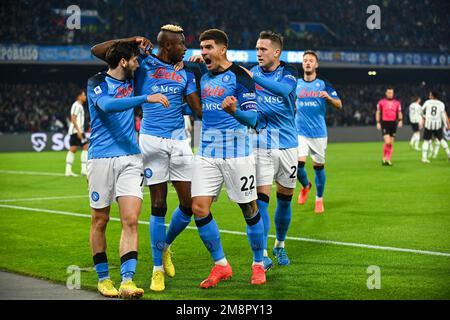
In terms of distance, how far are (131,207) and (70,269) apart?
1875mm

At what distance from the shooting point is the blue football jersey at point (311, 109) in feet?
47.8

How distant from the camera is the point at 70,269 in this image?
8961 millimetres

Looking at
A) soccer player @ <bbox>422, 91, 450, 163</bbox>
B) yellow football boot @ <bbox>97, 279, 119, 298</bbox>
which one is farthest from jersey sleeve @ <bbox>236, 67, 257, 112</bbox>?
soccer player @ <bbox>422, 91, 450, 163</bbox>

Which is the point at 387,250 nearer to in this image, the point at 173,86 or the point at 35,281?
the point at 173,86

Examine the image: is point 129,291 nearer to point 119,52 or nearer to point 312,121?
point 119,52

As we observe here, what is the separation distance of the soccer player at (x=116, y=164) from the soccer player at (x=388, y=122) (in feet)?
61.7

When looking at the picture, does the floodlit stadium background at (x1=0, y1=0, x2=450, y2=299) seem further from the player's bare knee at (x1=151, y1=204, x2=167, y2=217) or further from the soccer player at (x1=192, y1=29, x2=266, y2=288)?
the player's bare knee at (x1=151, y1=204, x2=167, y2=217)

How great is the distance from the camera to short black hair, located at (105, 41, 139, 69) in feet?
24.5

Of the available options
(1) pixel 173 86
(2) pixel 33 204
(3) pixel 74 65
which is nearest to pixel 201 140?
(1) pixel 173 86

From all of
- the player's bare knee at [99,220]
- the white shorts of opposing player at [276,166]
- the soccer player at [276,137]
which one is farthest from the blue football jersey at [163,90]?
the player's bare knee at [99,220]

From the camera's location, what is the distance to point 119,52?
7480 millimetres

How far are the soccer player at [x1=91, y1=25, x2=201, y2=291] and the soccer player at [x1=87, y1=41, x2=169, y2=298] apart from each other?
0.63m
